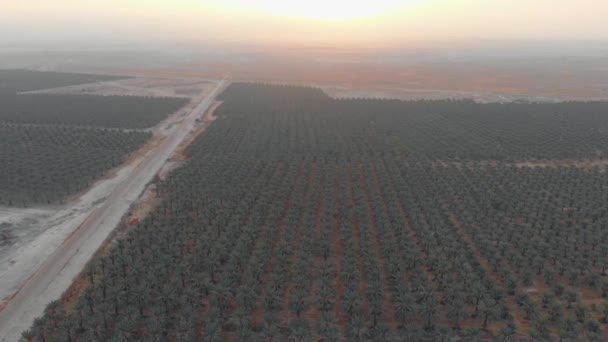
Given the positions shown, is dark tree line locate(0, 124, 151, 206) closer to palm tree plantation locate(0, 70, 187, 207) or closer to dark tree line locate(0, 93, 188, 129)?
palm tree plantation locate(0, 70, 187, 207)

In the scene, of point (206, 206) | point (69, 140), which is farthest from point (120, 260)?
point (69, 140)

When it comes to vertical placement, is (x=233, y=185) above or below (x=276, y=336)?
above

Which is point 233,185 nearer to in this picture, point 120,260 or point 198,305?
point 120,260

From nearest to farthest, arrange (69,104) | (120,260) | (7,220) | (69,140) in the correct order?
(120,260) → (7,220) → (69,140) → (69,104)


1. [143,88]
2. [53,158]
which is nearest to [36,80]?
[143,88]

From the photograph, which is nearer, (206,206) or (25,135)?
(206,206)

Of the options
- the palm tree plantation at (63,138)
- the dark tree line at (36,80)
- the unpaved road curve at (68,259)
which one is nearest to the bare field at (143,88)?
the dark tree line at (36,80)

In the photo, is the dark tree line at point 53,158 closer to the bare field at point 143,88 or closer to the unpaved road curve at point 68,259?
the unpaved road curve at point 68,259
